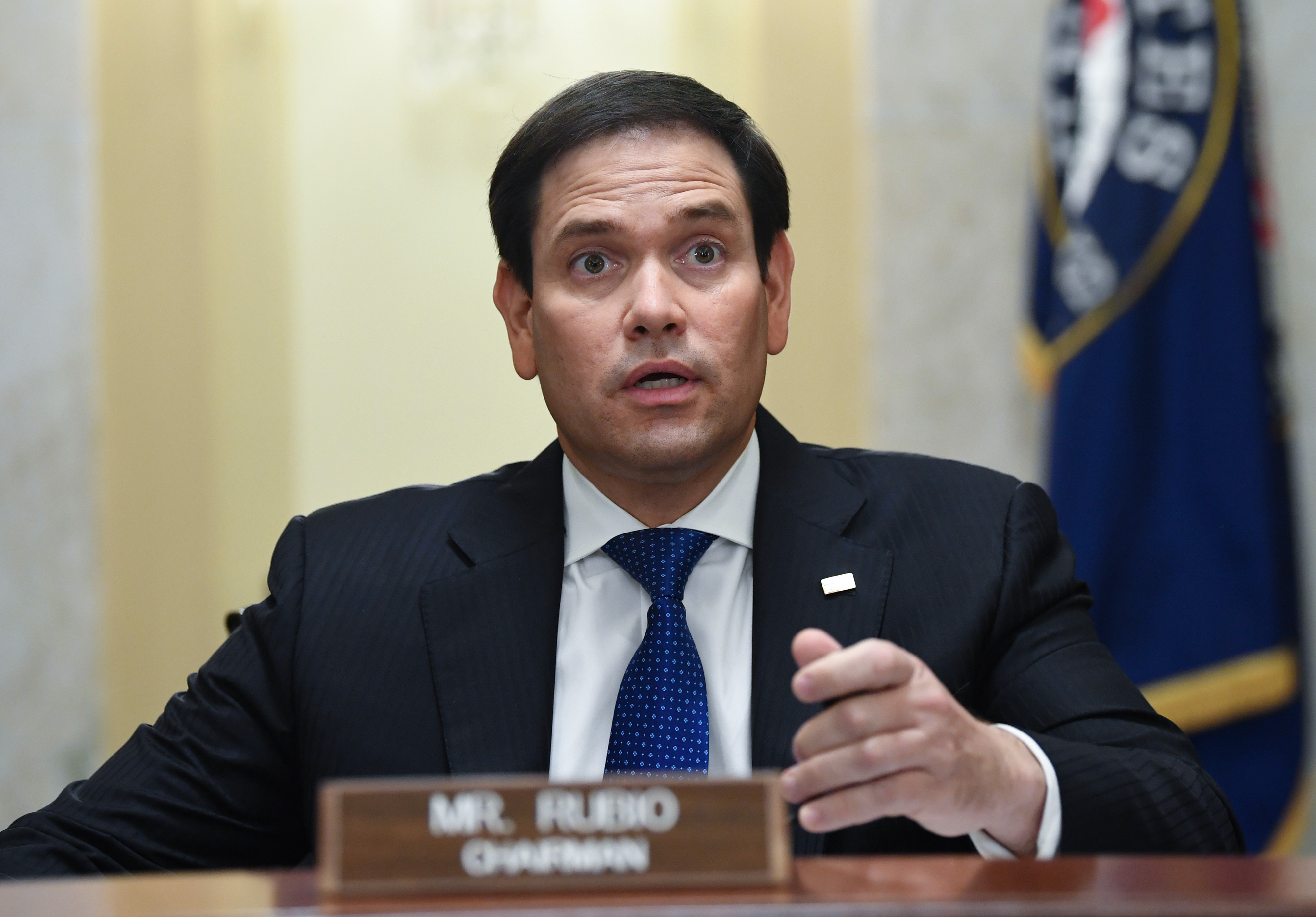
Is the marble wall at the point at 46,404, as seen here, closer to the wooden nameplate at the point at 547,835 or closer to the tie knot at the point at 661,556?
the tie knot at the point at 661,556

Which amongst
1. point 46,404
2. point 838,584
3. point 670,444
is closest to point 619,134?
point 670,444

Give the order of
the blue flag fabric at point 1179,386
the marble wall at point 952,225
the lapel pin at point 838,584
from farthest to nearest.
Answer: the marble wall at point 952,225
the blue flag fabric at point 1179,386
the lapel pin at point 838,584

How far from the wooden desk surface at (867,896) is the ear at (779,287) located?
45.9 inches

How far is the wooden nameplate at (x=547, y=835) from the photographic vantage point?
33.2 inches

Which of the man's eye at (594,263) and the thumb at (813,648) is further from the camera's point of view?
the man's eye at (594,263)

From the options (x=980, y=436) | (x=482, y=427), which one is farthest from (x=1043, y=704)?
(x=482, y=427)

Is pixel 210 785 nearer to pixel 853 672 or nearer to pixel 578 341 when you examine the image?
pixel 578 341

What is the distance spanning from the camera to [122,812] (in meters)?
1.63

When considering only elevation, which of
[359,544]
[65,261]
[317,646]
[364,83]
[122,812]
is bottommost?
[122,812]

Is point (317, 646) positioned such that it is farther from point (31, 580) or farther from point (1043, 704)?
point (31, 580)

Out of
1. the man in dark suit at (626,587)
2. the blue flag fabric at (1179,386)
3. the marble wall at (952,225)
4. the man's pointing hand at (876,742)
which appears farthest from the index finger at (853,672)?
the marble wall at (952,225)

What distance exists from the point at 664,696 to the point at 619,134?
2.63 ft

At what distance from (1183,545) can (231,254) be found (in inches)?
96.0

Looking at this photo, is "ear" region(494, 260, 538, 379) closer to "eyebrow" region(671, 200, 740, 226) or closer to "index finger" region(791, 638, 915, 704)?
"eyebrow" region(671, 200, 740, 226)
